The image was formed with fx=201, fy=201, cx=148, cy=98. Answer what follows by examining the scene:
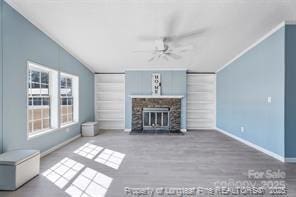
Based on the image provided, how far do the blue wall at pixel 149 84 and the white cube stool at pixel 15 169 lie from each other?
16.1ft

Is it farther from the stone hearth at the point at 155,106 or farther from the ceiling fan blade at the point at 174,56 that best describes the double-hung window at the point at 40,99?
the ceiling fan blade at the point at 174,56

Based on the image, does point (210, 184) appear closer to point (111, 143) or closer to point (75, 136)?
point (111, 143)

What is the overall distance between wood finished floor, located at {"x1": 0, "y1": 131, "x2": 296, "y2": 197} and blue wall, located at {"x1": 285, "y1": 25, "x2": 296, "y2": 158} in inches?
17.4

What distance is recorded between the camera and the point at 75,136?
20.7ft

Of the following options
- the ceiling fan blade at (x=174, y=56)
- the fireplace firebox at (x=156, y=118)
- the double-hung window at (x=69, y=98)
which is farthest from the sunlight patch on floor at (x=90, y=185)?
the fireplace firebox at (x=156, y=118)

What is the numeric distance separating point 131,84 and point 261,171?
17.7 ft

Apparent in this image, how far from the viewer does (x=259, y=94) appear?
4.92 metres

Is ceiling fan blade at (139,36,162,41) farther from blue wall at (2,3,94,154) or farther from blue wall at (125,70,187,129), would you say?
blue wall at (125,70,187,129)

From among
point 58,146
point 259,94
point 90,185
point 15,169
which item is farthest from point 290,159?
point 58,146

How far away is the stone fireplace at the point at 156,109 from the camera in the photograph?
7715mm

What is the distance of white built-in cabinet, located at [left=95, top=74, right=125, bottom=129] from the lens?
8.13 m

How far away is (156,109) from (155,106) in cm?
12

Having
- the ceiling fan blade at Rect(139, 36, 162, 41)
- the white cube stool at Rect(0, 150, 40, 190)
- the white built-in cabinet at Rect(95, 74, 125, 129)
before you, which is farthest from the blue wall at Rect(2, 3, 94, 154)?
the white built-in cabinet at Rect(95, 74, 125, 129)

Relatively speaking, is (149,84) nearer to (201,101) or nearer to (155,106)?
(155,106)
